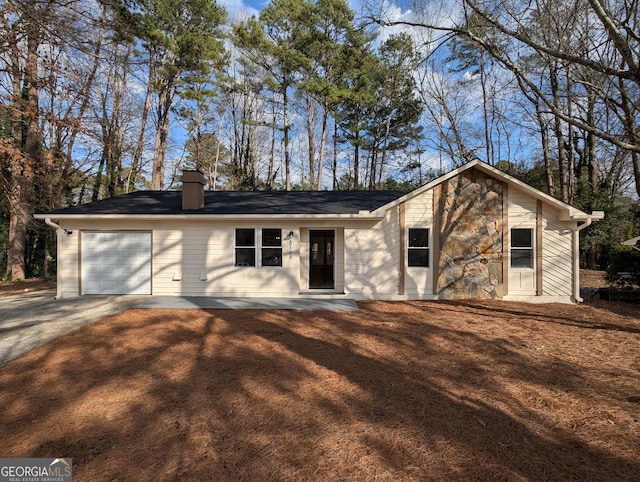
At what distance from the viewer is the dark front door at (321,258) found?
37.1 feet

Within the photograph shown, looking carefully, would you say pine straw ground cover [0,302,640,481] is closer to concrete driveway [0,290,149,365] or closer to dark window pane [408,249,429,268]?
concrete driveway [0,290,149,365]

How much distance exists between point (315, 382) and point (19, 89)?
16.5 metres

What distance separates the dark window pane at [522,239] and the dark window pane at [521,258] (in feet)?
0.47

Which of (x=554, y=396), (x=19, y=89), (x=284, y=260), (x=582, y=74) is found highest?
(x=19, y=89)

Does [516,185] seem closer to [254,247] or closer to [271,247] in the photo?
[271,247]

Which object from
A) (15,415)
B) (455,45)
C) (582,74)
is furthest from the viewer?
(455,45)

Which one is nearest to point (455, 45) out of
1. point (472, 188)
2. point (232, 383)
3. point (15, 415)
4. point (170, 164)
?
point (472, 188)

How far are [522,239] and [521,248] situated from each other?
0.26 m

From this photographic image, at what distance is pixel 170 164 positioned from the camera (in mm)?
21141

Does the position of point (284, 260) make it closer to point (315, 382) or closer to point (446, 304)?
point (446, 304)

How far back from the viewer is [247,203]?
10078mm

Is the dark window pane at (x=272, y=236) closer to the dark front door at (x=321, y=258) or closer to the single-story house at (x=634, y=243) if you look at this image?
the dark front door at (x=321, y=258)

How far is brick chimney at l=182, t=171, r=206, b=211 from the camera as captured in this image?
9273 mm

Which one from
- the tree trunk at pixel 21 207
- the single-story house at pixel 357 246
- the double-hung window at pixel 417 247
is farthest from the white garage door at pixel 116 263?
the double-hung window at pixel 417 247
